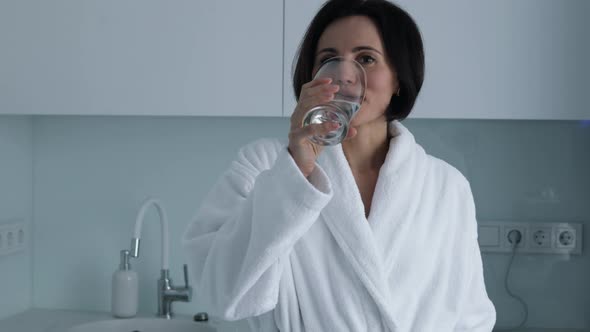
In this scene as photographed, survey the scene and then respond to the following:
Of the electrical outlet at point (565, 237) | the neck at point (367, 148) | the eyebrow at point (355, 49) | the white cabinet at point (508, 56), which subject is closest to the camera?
the eyebrow at point (355, 49)

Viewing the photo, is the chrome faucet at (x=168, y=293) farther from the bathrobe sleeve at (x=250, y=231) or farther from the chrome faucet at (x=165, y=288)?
the bathrobe sleeve at (x=250, y=231)

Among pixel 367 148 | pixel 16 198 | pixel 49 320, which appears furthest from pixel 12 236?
pixel 367 148

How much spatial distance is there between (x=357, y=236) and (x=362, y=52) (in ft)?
1.01

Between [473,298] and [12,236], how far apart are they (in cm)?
143

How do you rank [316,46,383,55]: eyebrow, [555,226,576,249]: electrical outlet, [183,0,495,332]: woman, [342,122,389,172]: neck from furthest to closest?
[555,226,576,249]: electrical outlet, [342,122,389,172]: neck, [316,46,383,55]: eyebrow, [183,0,495,332]: woman

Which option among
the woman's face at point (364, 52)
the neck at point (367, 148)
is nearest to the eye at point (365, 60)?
the woman's face at point (364, 52)

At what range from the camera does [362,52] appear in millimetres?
1304

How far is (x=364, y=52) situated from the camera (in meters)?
1.31

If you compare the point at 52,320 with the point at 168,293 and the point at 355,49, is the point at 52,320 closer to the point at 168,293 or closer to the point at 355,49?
the point at 168,293

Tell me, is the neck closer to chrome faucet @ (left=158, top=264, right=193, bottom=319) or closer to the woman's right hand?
the woman's right hand

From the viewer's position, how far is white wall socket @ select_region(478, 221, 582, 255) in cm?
219

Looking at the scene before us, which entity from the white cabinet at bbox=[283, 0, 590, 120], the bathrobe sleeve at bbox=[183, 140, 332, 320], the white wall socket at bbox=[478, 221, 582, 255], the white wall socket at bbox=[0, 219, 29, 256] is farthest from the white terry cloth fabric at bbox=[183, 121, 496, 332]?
the white wall socket at bbox=[0, 219, 29, 256]

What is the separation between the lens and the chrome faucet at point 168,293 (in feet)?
7.31

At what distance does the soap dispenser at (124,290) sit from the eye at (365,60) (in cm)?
117
